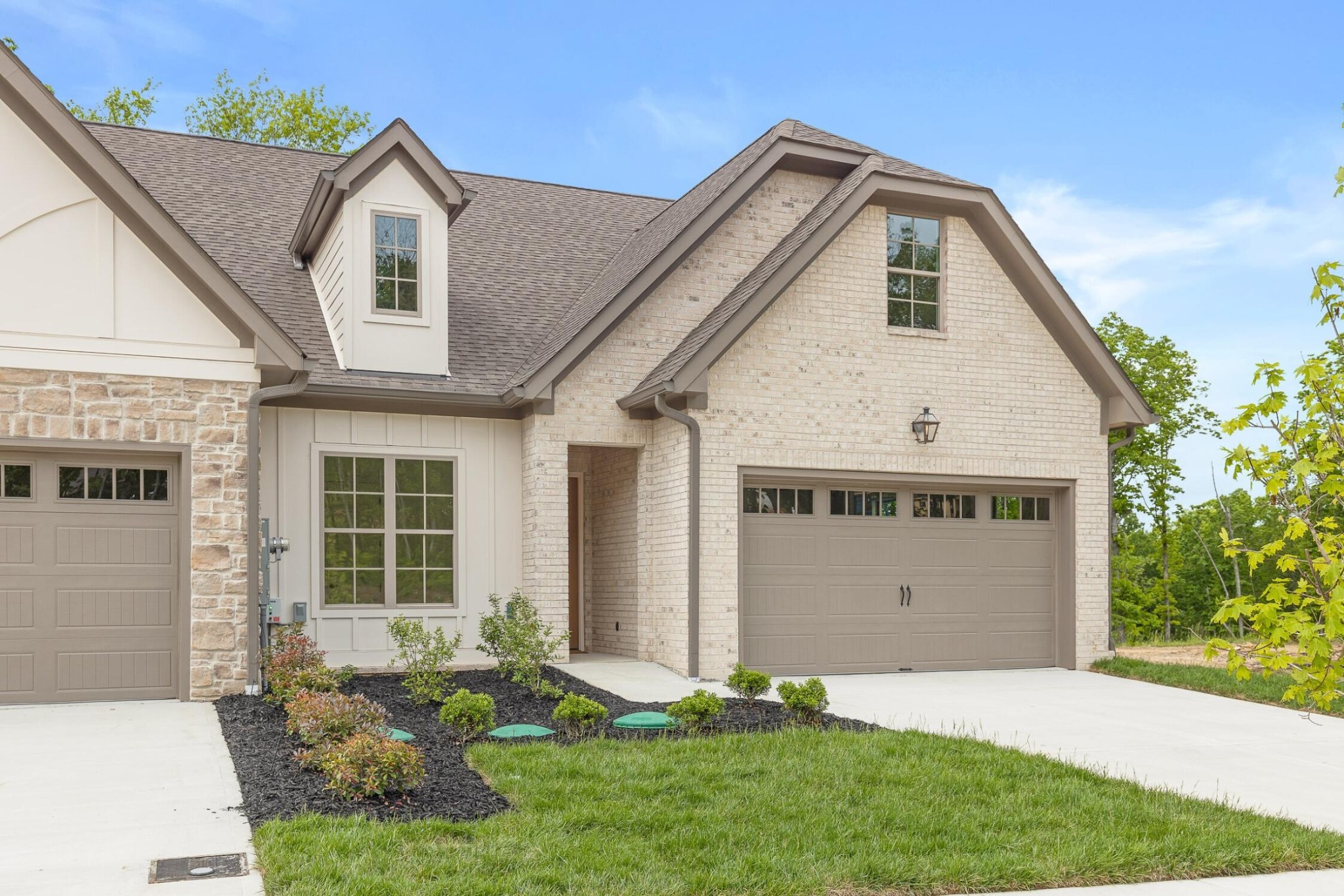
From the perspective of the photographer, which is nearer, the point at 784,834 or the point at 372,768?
the point at 784,834

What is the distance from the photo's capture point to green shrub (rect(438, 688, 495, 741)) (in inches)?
356

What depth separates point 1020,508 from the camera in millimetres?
15211

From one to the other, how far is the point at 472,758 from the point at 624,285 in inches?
266

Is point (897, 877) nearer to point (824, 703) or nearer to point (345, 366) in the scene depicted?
point (824, 703)

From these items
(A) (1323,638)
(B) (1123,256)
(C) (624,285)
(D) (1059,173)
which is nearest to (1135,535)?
(B) (1123,256)

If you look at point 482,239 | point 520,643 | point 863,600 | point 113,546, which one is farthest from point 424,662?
point 482,239

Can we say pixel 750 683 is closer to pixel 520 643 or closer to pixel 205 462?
pixel 520 643

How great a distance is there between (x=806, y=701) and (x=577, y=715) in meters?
1.95

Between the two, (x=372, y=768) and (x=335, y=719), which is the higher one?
(x=335, y=719)

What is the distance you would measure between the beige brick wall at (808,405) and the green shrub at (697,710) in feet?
11.8

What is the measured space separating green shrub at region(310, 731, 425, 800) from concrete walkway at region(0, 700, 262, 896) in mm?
590

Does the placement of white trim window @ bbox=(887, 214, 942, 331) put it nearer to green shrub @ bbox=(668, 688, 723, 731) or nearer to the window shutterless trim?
the window shutterless trim

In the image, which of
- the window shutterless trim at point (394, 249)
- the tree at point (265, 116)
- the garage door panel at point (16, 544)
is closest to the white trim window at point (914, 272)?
the window shutterless trim at point (394, 249)

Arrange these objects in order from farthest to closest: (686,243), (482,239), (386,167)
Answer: (482,239), (686,243), (386,167)
